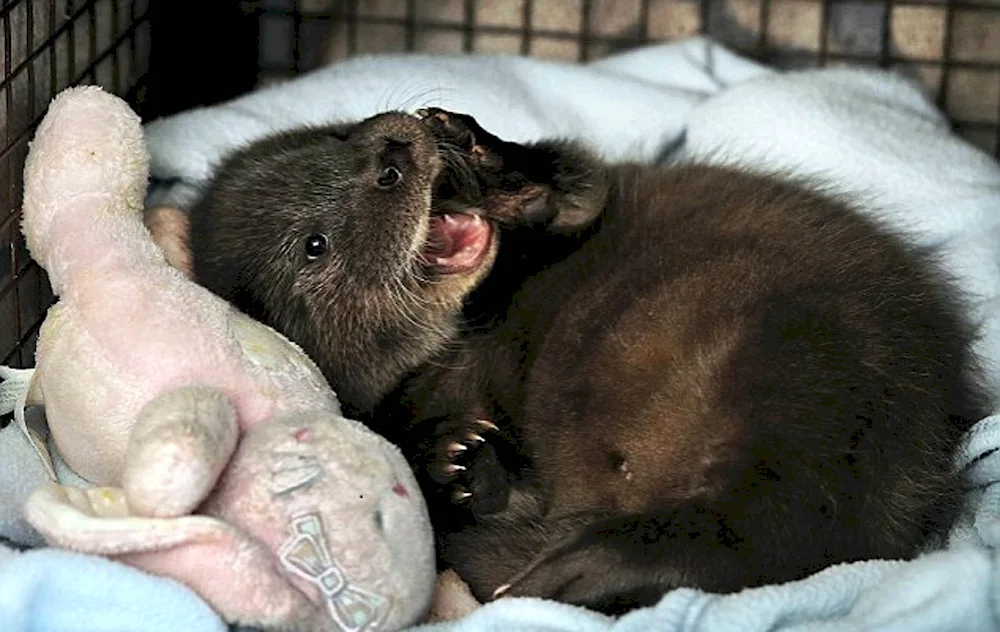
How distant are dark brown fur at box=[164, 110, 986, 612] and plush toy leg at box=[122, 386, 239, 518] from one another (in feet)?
1.20

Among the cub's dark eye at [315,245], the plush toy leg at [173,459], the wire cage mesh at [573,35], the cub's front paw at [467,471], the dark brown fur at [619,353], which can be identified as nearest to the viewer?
the plush toy leg at [173,459]

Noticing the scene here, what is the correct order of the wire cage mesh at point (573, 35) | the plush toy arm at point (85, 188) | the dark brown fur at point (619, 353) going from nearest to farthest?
the dark brown fur at point (619, 353) → the plush toy arm at point (85, 188) → the wire cage mesh at point (573, 35)

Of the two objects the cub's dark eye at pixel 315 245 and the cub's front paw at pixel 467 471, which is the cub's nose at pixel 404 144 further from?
the cub's front paw at pixel 467 471

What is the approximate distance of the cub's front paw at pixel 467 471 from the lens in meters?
1.88

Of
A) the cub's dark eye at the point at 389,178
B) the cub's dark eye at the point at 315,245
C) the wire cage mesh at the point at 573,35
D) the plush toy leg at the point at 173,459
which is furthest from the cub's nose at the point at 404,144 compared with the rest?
the wire cage mesh at the point at 573,35

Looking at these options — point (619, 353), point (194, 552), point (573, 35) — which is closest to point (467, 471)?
point (619, 353)

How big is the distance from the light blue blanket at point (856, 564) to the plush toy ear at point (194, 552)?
0.9 inches

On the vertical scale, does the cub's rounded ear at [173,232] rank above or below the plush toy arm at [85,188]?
below

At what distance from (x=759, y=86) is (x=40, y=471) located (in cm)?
145

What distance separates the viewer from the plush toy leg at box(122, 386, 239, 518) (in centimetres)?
143

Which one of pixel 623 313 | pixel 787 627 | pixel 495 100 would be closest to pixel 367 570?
pixel 787 627

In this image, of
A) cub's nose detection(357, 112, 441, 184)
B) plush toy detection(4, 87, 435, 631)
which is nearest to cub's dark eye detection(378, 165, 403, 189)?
cub's nose detection(357, 112, 441, 184)

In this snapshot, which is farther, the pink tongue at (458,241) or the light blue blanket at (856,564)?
the pink tongue at (458,241)

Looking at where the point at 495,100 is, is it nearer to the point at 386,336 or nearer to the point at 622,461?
the point at 386,336
